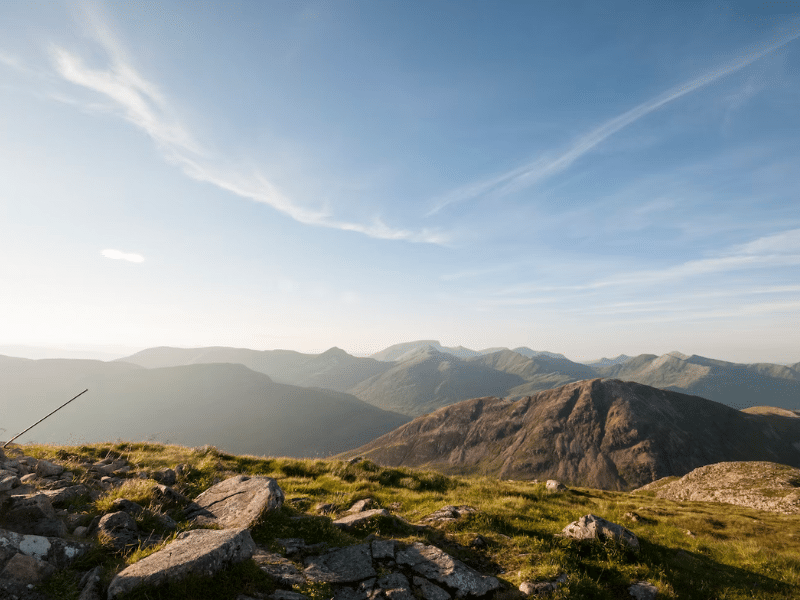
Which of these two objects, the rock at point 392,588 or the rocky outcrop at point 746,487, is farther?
the rocky outcrop at point 746,487

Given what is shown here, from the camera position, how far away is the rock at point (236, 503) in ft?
35.5

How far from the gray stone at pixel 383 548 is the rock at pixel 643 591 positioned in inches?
243

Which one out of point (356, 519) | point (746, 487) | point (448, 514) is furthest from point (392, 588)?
point (746, 487)

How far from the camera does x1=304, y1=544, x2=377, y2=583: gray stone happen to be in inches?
336

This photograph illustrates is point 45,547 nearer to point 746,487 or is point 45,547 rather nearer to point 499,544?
point 499,544

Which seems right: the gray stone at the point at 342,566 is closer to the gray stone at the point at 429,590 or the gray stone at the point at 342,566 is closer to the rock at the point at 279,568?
the rock at the point at 279,568

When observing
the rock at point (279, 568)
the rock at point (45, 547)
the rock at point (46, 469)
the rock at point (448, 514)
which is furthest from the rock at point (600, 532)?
the rock at point (46, 469)

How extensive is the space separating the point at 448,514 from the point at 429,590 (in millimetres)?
5631

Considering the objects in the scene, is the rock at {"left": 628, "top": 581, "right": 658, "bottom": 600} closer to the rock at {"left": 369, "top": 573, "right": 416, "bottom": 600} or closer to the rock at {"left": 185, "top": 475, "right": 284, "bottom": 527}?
the rock at {"left": 369, "top": 573, "right": 416, "bottom": 600}

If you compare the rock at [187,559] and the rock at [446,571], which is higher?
the rock at [187,559]

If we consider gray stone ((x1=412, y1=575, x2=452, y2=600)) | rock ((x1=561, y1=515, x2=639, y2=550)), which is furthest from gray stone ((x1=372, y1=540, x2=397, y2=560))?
rock ((x1=561, y1=515, x2=639, y2=550))

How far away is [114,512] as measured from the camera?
388 inches

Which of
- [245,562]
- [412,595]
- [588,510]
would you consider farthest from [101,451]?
[588,510]

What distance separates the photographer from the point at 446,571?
9.00 metres
